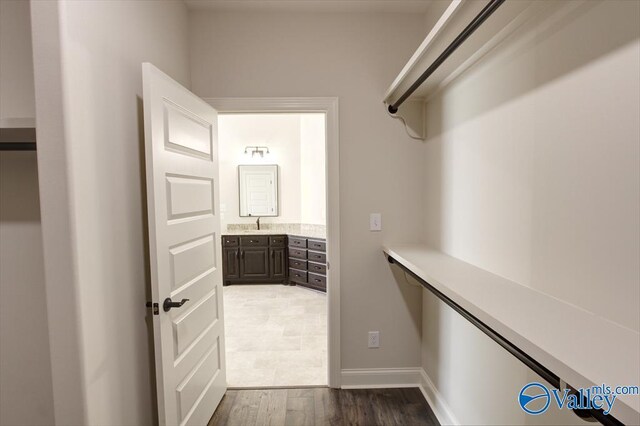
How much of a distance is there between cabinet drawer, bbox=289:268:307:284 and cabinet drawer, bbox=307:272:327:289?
0.11m

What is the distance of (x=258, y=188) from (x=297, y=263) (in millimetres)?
1595

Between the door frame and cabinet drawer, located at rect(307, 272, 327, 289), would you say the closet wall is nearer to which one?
the door frame

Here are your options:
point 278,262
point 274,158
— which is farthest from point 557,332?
point 274,158

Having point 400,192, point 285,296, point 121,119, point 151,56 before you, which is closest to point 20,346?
point 121,119

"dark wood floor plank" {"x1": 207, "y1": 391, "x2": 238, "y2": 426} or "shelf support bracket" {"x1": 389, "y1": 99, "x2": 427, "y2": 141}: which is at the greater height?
"shelf support bracket" {"x1": 389, "y1": 99, "x2": 427, "y2": 141}

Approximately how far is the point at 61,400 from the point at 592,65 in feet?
6.50

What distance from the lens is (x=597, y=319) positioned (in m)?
0.86

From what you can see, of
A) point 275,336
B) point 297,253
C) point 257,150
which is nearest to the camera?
point 275,336

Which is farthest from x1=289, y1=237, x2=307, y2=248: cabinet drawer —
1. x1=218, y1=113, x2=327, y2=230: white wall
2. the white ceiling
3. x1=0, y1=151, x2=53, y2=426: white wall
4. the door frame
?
x1=0, y1=151, x2=53, y2=426: white wall

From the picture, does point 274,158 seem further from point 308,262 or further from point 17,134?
point 17,134

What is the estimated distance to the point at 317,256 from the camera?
15.9 ft

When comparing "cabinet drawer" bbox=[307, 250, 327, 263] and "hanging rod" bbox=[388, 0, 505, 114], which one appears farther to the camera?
"cabinet drawer" bbox=[307, 250, 327, 263]

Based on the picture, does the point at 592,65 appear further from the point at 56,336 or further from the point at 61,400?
the point at 61,400

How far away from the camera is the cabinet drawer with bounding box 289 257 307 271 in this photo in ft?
16.6
